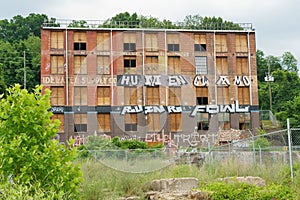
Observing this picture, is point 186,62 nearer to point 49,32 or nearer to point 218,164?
point 49,32

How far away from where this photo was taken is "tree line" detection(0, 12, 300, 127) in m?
53.0

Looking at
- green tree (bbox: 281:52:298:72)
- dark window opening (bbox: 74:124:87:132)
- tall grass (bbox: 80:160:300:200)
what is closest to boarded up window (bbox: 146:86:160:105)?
dark window opening (bbox: 74:124:87:132)

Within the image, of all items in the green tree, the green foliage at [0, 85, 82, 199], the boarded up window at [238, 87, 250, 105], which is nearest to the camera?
the green foliage at [0, 85, 82, 199]

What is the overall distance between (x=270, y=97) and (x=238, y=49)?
17350 millimetres

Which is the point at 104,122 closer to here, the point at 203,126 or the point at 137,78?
the point at 137,78

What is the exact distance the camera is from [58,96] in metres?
43.6

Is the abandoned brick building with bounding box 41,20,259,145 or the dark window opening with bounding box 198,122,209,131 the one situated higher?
the abandoned brick building with bounding box 41,20,259,145

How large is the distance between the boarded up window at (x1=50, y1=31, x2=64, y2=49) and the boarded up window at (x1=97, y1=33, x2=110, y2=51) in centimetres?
350

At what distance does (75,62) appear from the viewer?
146 ft

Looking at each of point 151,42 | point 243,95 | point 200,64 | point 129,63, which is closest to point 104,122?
point 129,63

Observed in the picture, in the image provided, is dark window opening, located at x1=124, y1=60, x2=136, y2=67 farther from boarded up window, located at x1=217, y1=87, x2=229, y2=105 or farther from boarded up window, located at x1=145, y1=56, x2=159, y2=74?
boarded up window, located at x1=217, y1=87, x2=229, y2=105

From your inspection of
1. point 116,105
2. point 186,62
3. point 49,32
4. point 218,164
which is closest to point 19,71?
point 49,32

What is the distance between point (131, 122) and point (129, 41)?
280 inches

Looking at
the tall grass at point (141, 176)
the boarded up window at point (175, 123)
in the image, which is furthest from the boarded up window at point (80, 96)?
the tall grass at point (141, 176)
